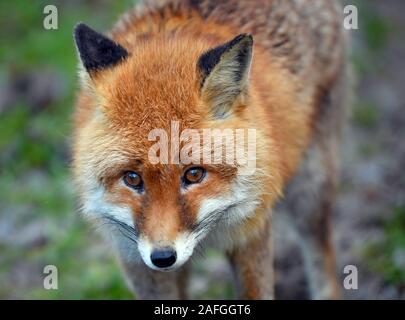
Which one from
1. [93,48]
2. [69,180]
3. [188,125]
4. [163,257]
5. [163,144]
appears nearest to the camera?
[163,257]

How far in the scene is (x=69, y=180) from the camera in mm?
5488

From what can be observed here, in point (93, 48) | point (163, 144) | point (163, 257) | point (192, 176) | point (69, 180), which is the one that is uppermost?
point (93, 48)

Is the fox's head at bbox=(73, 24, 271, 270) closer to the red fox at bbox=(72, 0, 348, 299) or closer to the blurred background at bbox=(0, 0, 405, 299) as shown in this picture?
the red fox at bbox=(72, 0, 348, 299)

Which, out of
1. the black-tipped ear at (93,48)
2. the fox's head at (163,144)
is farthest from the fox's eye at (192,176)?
the black-tipped ear at (93,48)

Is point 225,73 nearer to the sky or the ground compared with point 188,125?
nearer to the sky

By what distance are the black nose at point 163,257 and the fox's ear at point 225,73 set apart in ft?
Result: 3.04

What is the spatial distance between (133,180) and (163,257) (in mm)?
519

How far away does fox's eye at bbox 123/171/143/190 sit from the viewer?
14.1 ft

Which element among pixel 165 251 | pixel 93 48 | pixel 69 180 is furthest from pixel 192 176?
pixel 69 180

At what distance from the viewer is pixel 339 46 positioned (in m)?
6.49

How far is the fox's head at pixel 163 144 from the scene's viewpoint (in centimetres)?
421

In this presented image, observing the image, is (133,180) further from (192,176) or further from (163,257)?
(163,257)

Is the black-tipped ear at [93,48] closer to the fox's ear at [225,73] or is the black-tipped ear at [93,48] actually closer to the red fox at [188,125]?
the red fox at [188,125]
